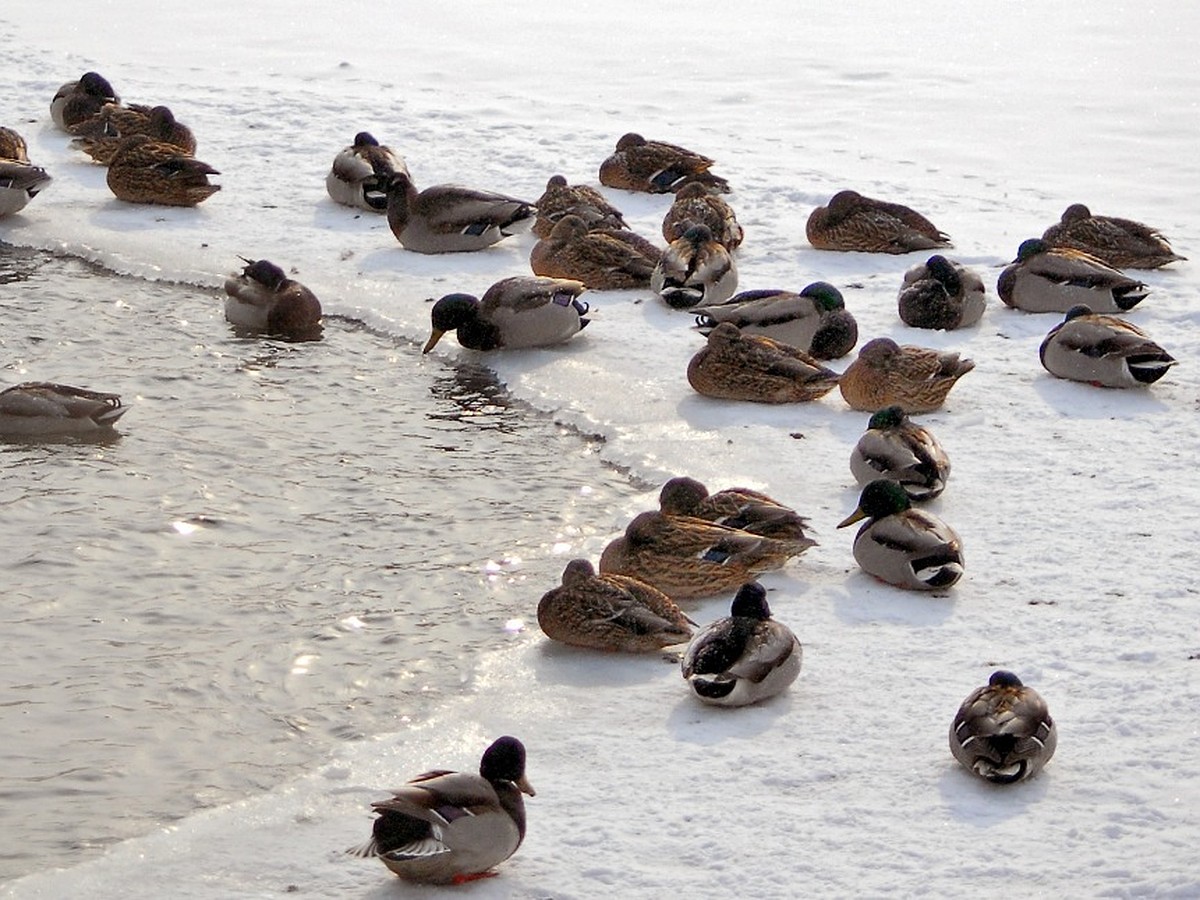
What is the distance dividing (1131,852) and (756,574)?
215 centimetres

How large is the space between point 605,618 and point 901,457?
181cm

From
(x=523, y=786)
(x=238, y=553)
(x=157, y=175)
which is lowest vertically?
(x=238, y=553)

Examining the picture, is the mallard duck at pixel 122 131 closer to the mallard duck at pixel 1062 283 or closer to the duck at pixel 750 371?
the duck at pixel 750 371

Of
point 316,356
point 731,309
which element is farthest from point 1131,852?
point 316,356

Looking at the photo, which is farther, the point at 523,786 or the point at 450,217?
the point at 450,217

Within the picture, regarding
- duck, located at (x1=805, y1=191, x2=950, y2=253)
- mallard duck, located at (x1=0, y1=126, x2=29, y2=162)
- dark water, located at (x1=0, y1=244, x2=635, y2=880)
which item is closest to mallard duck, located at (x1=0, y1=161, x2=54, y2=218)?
mallard duck, located at (x1=0, y1=126, x2=29, y2=162)

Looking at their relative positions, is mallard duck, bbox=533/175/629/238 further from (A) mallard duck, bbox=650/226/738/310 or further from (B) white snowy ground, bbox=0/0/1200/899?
(A) mallard duck, bbox=650/226/738/310

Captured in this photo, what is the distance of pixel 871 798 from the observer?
5.25m

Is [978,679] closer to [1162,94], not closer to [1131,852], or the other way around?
[1131,852]

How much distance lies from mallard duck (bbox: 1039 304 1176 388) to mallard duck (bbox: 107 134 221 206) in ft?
19.0

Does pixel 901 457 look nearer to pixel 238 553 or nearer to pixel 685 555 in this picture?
pixel 685 555

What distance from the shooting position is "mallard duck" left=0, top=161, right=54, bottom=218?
11508mm

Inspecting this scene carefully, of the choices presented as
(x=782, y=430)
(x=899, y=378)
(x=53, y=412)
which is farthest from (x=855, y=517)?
(x=53, y=412)

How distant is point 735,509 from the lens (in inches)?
274
